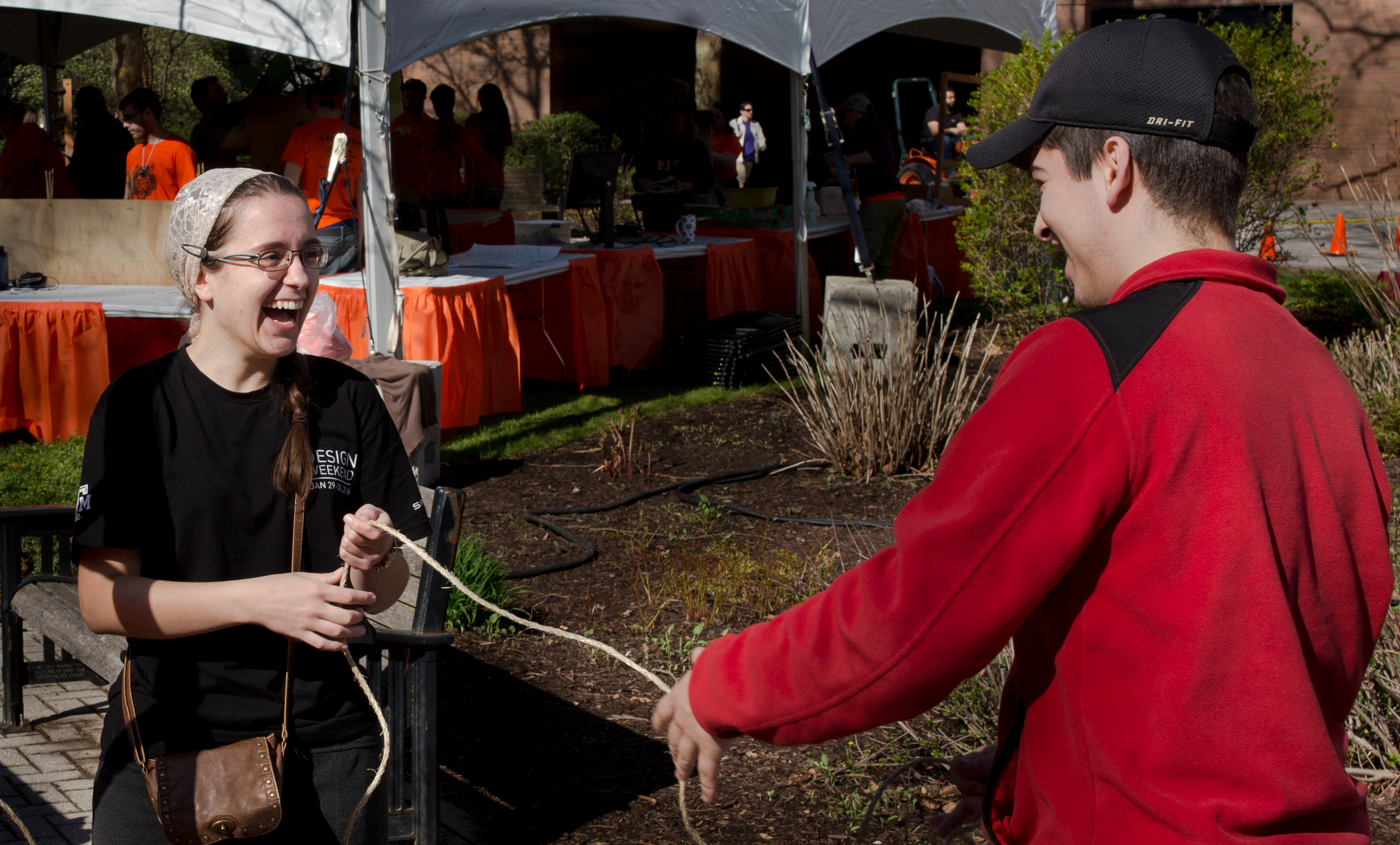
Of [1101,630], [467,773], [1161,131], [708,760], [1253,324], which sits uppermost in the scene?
[1161,131]

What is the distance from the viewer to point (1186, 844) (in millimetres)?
1250

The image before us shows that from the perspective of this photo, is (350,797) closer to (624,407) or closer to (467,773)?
(467,773)

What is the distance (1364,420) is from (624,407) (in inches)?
296

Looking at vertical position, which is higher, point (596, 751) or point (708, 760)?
point (708, 760)

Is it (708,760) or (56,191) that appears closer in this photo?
(708,760)

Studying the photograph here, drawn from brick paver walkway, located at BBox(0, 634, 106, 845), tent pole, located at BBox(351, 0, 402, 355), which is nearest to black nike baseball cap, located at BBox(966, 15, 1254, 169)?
brick paver walkway, located at BBox(0, 634, 106, 845)

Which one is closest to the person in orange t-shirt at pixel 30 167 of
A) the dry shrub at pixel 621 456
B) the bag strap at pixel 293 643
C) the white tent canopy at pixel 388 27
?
the white tent canopy at pixel 388 27

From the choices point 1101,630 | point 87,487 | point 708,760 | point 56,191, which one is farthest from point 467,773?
point 56,191

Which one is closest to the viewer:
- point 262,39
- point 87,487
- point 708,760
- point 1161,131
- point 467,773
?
point 1161,131

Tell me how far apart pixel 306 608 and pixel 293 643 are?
0.80ft

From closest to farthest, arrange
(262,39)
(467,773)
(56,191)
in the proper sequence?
1. (467,773)
2. (262,39)
3. (56,191)

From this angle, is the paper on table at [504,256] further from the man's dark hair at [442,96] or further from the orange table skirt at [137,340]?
the man's dark hair at [442,96]

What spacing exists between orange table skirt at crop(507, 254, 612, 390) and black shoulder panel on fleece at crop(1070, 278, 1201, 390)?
7.85 m

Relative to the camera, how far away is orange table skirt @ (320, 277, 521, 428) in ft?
24.1
